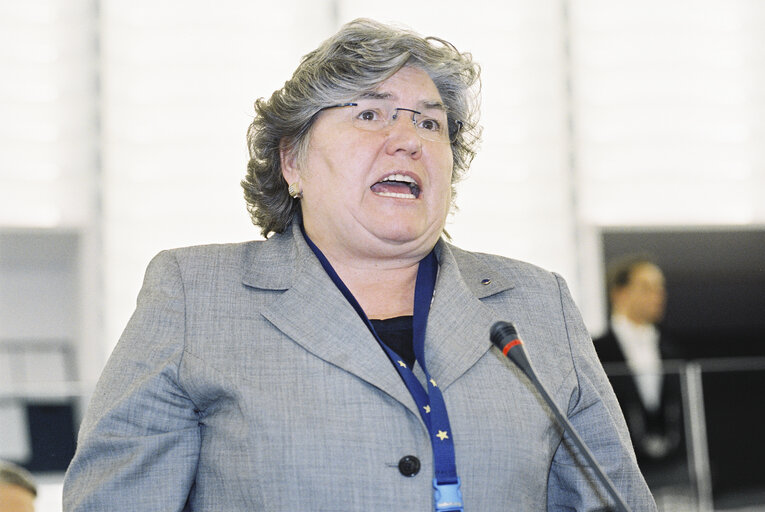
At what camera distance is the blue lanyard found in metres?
1.43

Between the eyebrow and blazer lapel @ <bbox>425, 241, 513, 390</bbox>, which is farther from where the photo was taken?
the eyebrow

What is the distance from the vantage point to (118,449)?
145 centimetres

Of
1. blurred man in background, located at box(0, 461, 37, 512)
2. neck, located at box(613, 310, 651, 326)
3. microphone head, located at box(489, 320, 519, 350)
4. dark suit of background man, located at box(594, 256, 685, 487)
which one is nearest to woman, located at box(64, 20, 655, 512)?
microphone head, located at box(489, 320, 519, 350)

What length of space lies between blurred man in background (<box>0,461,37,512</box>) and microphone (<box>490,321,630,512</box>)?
1271mm

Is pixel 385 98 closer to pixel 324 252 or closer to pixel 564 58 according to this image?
pixel 324 252

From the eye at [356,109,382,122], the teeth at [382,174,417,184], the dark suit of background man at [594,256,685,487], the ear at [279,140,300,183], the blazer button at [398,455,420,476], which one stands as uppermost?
the eye at [356,109,382,122]

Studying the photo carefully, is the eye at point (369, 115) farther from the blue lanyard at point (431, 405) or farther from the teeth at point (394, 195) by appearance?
the blue lanyard at point (431, 405)

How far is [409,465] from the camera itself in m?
1.44

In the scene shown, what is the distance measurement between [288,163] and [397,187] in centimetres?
27

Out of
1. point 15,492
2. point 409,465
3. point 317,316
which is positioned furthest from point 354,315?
point 15,492

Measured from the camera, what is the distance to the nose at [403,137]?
1719 mm

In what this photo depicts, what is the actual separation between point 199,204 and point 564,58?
2565 mm

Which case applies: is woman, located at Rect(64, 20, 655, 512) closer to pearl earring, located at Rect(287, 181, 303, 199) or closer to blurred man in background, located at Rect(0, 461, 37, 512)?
pearl earring, located at Rect(287, 181, 303, 199)

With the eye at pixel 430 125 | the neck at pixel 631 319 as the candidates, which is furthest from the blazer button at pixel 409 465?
the neck at pixel 631 319
